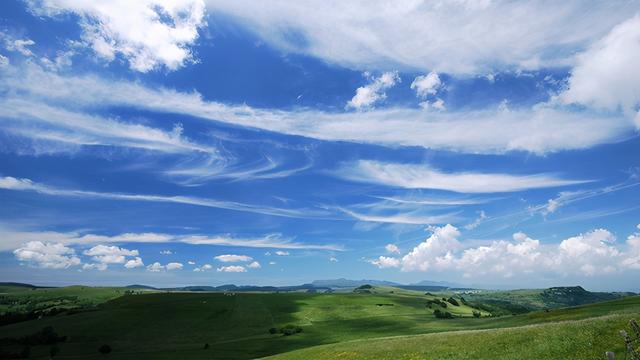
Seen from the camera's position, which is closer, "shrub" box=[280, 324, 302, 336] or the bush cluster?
"shrub" box=[280, 324, 302, 336]

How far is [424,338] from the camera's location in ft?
173

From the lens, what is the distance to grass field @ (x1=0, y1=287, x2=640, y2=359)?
143 feet

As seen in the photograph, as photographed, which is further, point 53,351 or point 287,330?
point 287,330

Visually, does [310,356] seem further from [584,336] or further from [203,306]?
[203,306]

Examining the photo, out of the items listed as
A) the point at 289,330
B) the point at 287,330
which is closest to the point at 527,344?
the point at 289,330

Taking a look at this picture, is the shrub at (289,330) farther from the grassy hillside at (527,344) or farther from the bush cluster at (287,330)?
the grassy hillside at (527,344)

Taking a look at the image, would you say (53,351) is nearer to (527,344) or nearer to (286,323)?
Answer: (286,323)

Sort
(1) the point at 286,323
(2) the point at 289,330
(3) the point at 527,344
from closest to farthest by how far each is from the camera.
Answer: (3) the point at 527,344, (2) the point at 289,330, (1) the point at 286,323

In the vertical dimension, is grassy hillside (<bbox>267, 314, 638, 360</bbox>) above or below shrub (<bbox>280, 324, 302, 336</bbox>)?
above

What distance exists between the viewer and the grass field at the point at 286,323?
43688 mm

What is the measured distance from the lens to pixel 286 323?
490 feet

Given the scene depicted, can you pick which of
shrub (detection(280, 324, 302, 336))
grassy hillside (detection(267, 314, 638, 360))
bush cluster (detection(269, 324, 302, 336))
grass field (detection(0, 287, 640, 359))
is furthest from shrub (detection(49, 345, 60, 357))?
grassy hillside (detection(267, 314, 638, 360))

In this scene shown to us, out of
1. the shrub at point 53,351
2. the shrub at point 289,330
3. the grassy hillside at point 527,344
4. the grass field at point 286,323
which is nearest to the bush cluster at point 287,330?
the shrub at point 289,330

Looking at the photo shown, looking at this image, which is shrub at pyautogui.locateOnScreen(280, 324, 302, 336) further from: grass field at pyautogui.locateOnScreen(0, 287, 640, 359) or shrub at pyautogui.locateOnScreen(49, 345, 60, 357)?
shrub at pyautogui.locateOnScreen(49, 345, 60, 357)
